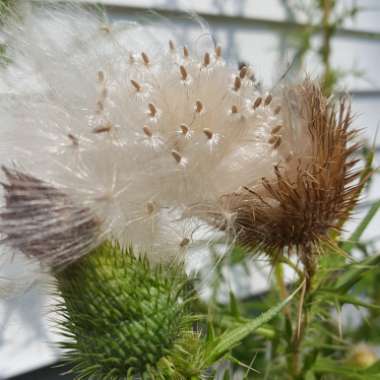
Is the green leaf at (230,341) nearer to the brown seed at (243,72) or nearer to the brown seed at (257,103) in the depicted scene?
the brown seed at (257,103)

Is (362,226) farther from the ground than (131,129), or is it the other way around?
(131,129)

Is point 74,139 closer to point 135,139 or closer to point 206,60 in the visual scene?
point 135,139

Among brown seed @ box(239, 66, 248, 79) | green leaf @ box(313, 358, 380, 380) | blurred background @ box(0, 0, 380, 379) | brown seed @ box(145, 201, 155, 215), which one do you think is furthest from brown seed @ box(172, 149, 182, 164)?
Answer: green leaf @ box(313, 358, 380, 380)

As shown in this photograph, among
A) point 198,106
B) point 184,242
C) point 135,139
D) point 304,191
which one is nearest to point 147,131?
point 135,139

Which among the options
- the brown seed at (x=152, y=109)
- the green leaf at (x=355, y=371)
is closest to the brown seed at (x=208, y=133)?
the brown seed at (x=152, y=109)

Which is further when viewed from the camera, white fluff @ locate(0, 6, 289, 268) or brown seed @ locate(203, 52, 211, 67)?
brown seed @ locate(203, 52, 211, 67)

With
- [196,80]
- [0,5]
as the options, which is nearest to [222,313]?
[196,80]

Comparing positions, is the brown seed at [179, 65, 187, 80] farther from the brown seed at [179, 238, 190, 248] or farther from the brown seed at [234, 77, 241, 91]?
the brown seed at [179, 238, 190, 248]
